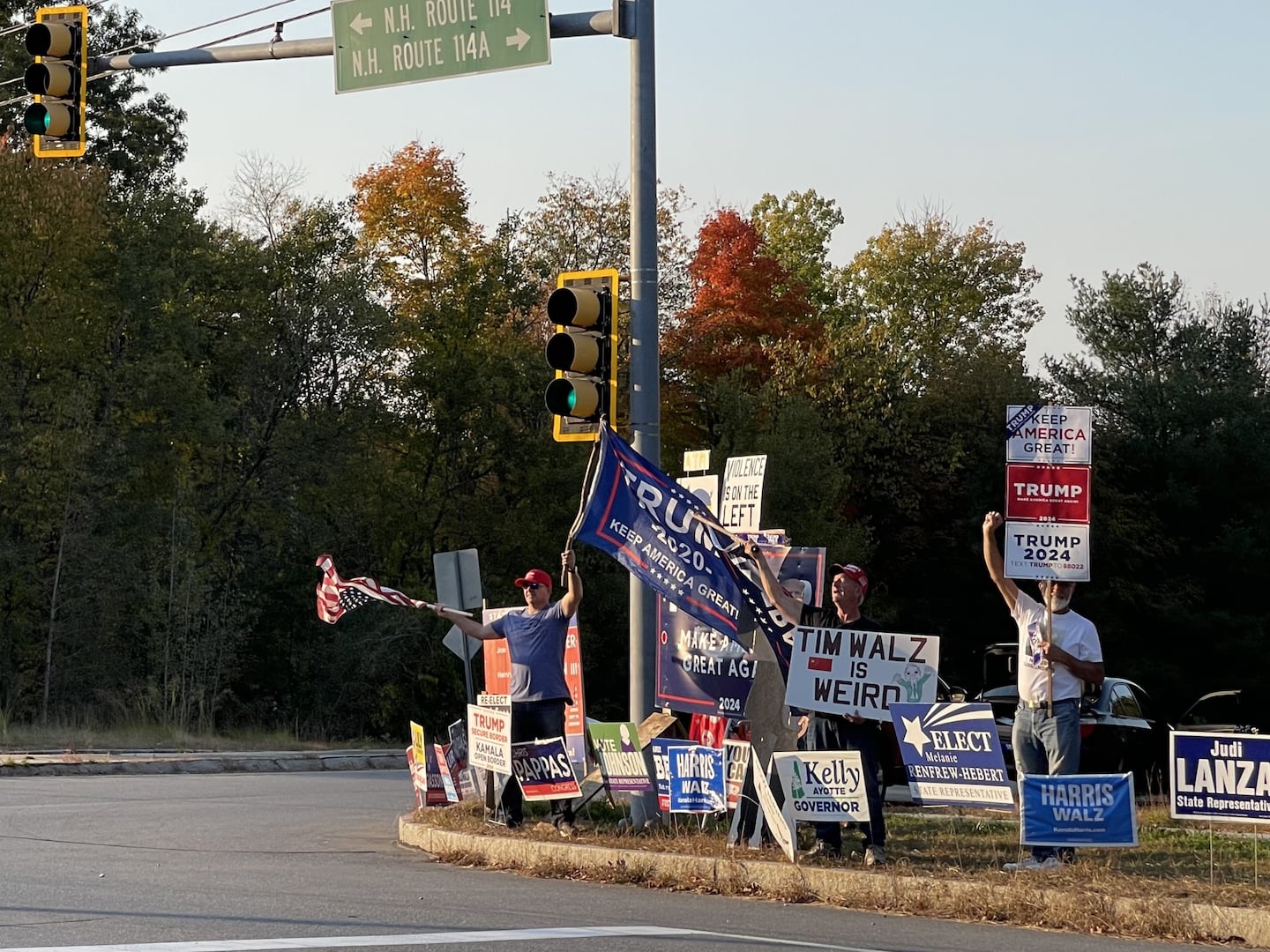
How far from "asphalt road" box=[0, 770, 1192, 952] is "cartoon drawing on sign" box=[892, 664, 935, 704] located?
1.76 metres

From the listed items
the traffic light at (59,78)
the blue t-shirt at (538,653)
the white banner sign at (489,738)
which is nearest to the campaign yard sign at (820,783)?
the blue t-shirt at (538,653)

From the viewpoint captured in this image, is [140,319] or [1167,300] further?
[1167,300]

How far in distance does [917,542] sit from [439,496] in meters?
13.6

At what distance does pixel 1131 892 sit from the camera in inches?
394

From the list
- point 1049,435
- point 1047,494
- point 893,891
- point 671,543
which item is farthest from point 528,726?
point 1049,435

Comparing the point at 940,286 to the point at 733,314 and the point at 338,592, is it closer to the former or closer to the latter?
the point at 733,314

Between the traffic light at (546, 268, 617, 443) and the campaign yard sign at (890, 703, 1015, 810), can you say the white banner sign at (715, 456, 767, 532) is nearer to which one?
the traffic light at (546, 268, 617, 443)

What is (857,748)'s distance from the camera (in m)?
11.8

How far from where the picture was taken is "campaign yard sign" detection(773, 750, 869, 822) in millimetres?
11430

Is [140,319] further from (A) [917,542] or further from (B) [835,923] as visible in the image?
(B) [835,923]

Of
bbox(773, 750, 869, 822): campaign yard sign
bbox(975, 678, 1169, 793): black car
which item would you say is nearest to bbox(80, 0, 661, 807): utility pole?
bbox(773, 750, 869, 822): campaign yard sign

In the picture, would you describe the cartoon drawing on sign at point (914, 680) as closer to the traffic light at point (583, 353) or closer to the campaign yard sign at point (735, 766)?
the campaign yard sign at point (735, 766)

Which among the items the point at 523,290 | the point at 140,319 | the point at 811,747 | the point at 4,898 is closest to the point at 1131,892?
the point at 811,747

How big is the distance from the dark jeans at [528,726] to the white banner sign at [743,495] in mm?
1844
